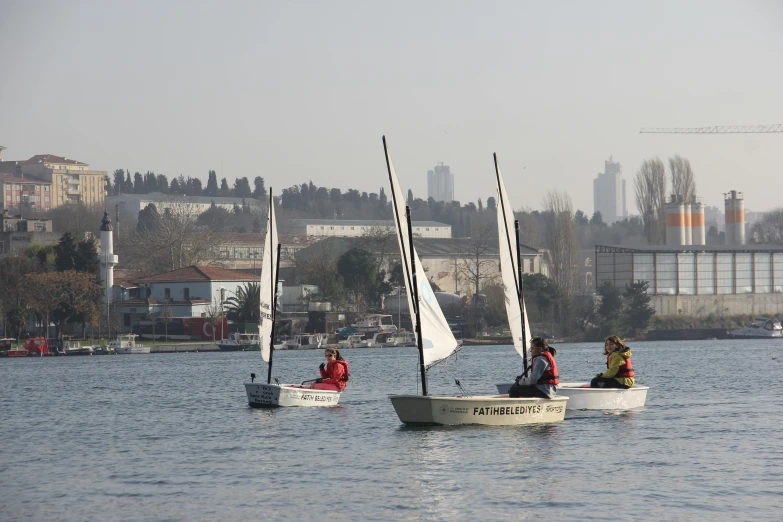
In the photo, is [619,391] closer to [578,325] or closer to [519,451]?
[519,451]

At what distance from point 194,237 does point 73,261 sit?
37398mm

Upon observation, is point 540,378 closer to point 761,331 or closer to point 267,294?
point 267,294

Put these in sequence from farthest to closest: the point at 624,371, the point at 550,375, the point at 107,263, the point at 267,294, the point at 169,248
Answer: the point at 169,248
the point at 107,263
the point at 267,294
the point at 624,371
the point at 550,375

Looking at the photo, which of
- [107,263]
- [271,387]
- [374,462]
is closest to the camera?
[374,462]

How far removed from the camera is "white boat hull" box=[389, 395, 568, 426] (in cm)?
3062

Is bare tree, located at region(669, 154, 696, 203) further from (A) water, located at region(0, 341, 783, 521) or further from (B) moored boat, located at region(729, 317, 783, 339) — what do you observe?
(A) water, located at region(0, 341, 783, 521)

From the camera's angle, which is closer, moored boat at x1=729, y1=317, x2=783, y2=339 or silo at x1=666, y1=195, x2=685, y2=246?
moored boat at x1=729, y1=317, x2=783, y2=339

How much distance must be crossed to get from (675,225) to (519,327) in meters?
113

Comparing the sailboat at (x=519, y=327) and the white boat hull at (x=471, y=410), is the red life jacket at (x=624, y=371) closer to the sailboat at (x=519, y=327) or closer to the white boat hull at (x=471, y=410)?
the sailboat at (x=519, y=327)

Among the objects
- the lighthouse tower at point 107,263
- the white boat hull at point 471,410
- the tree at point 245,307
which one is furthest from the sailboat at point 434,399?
the lighthouse tower at point 107,263

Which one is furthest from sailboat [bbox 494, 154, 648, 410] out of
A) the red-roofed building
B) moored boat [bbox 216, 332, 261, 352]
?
the red-roofed building

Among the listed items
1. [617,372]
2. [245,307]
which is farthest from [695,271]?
[617,372]

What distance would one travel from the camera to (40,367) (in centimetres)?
8338

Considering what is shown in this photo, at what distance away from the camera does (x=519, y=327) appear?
39094 millimetres
